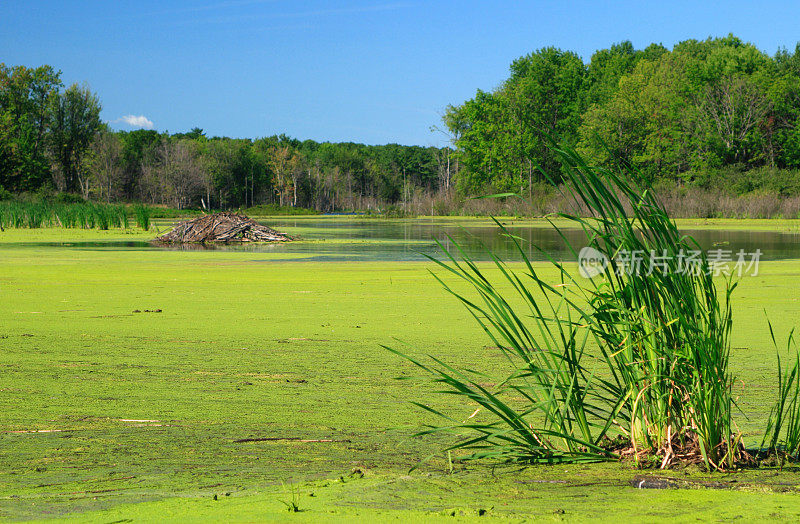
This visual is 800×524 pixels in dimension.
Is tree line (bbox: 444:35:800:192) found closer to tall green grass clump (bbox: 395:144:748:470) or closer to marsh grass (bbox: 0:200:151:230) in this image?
marsh grass (bbox: 0:200:151:230)

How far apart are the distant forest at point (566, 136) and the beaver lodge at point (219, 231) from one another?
22.3 m

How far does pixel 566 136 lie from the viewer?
61.0 meters

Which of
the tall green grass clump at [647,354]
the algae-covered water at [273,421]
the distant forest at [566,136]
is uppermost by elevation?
the distant forest at [566,136]

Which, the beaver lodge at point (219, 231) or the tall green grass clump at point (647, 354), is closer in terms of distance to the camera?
the tall green grass clump at point (647, 354)

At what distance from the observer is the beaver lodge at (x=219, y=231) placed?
2092 cm

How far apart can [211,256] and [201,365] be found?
11.4 m

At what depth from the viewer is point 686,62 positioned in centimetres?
5691

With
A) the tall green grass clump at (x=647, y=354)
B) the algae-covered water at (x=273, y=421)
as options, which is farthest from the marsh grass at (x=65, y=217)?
the tall green grass clump at (x=647, y=354)

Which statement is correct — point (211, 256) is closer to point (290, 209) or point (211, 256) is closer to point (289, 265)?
point (289, 265)

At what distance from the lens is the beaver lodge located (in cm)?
2092

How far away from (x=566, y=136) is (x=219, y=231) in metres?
44.9

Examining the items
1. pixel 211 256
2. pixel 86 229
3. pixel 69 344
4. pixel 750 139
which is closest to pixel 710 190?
pixel 750 139

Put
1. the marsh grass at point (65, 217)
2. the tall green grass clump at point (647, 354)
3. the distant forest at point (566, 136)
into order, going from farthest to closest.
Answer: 1. the distant forest at point (566, 136)
2. the marsh grass at point (65, 217)
3. the tall green grass clump at point (647, 354)

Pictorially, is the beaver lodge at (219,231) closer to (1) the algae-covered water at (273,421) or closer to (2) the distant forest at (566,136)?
(1) the algae-covered water at (273,421)
